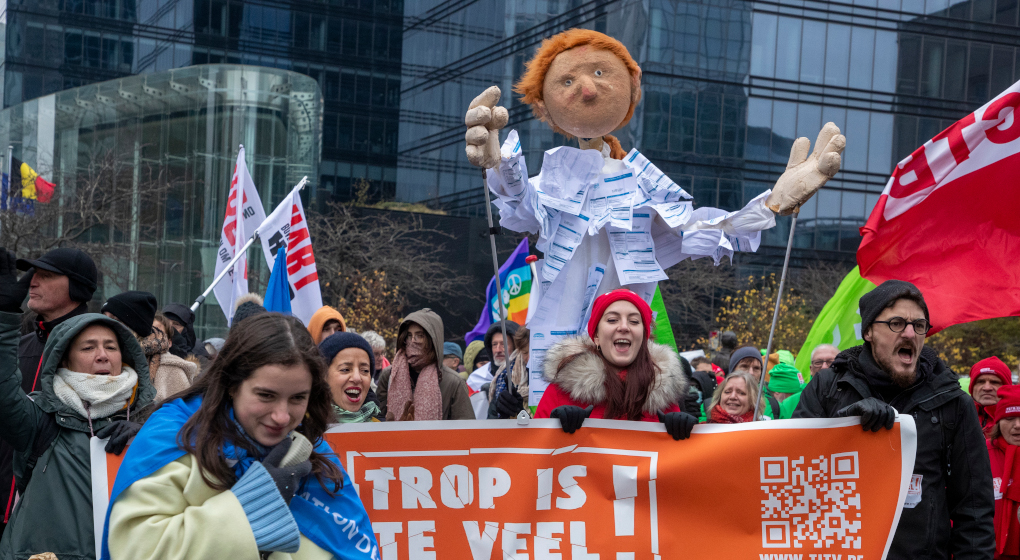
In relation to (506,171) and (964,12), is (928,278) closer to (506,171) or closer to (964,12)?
(506,171)

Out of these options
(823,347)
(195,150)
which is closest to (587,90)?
(823,347)

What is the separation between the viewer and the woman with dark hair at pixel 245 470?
2453mm

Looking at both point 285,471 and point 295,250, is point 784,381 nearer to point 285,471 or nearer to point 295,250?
point 295,250

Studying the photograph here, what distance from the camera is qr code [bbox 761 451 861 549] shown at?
397cm

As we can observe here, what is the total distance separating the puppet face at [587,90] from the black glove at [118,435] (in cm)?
272

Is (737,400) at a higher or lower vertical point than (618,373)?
lower

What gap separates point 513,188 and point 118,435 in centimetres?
224

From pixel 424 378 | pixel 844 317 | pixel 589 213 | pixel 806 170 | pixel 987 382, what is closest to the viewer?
pixel 806 170

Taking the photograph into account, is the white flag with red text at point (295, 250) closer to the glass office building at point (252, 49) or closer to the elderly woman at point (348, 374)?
the elderly woman at point (348, 374)

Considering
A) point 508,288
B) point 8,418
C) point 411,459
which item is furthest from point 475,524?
point 508,288

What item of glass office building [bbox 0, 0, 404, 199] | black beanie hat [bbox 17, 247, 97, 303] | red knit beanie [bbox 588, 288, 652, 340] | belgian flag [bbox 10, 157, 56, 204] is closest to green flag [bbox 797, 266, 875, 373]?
red knit beanie [bbox 588, 288, 652, 340]

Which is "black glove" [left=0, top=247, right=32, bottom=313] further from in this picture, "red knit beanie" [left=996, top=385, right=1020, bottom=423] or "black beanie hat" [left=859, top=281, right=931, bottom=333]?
"red knit beanie" [left=996, top=385, right=1020, bottom=423]

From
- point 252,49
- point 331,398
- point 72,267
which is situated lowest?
point 331,398

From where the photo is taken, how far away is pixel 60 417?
3.71 meters
